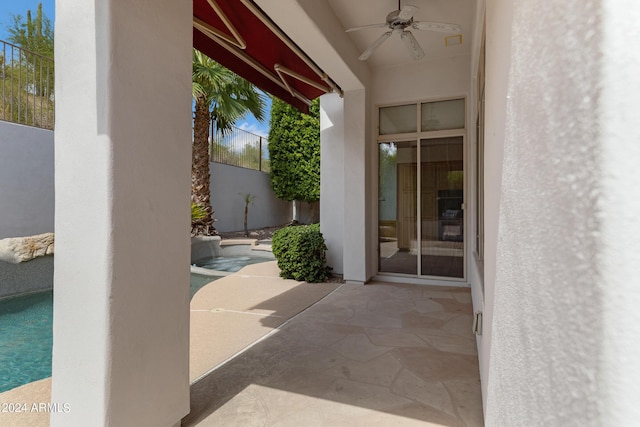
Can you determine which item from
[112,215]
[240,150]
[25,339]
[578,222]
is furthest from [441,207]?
[240,150]

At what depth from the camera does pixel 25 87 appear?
6.96 m

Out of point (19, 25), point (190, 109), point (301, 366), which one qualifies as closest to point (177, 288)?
point (190, 109)

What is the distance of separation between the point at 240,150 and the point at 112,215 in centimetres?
1406

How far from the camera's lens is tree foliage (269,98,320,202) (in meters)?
13.8

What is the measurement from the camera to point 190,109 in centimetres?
231

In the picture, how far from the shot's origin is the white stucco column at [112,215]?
1.81 meters

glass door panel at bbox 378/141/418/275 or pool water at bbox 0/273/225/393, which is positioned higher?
glass door panel at bbox 378/141/418/275

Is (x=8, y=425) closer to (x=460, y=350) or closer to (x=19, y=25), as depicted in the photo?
(x=460, y=350)

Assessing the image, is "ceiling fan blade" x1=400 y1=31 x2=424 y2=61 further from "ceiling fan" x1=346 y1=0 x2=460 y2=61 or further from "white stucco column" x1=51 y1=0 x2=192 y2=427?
"white stucco column" x1=51 y1=0 x2=192 y2=427

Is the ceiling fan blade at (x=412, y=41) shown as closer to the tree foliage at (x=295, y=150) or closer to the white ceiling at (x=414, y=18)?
the white ceiling at (x=414, y=18)

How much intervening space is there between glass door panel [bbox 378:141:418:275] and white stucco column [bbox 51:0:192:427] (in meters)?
5.00

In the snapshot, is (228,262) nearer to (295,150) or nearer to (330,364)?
(295,150)

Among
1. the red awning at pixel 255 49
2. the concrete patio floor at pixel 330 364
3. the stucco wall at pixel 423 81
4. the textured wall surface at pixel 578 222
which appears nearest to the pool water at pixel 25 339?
the concrete patio floor at pixel 330 364

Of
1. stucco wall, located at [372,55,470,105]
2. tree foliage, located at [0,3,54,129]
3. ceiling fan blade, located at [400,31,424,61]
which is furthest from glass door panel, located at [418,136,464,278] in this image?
tree foliage, located at [0,3,54,129]
